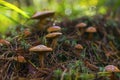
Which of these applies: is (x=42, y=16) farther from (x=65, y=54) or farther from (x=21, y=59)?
(x=21, y=59)

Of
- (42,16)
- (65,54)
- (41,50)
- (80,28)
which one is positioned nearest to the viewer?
(41,50)

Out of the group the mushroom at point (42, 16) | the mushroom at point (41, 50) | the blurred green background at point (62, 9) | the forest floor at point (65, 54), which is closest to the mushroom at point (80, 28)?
the forest floor at point (65, 54)

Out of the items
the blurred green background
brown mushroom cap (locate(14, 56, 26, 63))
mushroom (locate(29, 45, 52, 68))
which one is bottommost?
brown mushroom cap (locate(14, 56, 26, 63))

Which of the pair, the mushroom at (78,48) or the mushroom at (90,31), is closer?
the mushroom at (78,48)

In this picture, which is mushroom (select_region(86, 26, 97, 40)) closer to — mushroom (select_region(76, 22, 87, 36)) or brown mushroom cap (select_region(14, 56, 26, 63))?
mushroom (select_region(76, 22, 87, 36))

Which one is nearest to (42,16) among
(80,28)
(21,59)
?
(80,28)

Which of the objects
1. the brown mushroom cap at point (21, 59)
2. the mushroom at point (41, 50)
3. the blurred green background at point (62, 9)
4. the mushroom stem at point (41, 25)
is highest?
the blurred green background at point (62, 9)

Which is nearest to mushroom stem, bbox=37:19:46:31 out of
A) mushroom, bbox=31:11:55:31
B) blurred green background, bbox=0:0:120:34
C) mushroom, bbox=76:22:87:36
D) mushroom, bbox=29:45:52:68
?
mushroom, bbox=31:11:55:31

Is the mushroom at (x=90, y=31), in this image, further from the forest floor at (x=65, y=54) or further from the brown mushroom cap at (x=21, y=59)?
the brown mushroom cap at (x=21, y=59)

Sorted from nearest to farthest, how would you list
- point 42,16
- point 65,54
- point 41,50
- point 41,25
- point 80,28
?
1. point 41,50
2. point 65,54
3. point 42,16
4. point 41,25
5. point 80,28

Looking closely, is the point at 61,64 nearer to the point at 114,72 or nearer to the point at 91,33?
the point at 114,72
